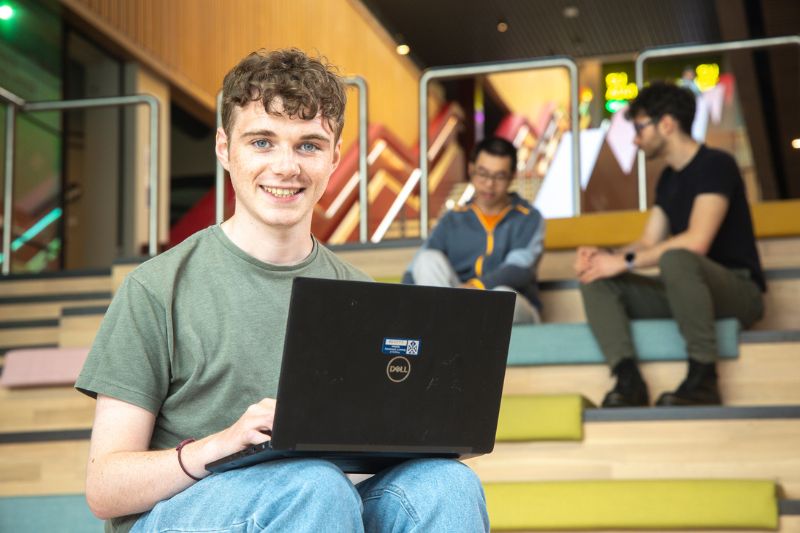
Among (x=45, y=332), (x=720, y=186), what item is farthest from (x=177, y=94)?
(x=720, y=186)

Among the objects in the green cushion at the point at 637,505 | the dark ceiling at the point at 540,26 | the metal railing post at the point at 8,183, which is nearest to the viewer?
the green cushion at the point at 637,505

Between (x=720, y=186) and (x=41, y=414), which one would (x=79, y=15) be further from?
(x=720, y=186)

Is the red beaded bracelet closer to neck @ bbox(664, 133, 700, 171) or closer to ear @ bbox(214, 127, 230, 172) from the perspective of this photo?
ear @ bbox(214, 127, 230, 172)

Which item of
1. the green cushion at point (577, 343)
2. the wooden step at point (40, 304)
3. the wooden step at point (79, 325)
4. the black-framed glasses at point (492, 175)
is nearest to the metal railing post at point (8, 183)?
the wooden step at point (40, 304)

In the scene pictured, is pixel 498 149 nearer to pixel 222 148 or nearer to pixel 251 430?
pixel 222 148

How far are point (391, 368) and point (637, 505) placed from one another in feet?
5.14

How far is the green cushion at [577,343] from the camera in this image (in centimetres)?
324

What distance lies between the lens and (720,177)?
3.43 m

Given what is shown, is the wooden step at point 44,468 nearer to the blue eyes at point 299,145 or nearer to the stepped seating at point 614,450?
the stepped seating at point 614,450

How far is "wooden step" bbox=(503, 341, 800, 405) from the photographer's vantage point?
314cm

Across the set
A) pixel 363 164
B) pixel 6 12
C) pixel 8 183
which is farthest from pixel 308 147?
pixel 6 12

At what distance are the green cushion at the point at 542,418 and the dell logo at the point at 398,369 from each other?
5.47 feet

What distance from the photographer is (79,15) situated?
7.50 m

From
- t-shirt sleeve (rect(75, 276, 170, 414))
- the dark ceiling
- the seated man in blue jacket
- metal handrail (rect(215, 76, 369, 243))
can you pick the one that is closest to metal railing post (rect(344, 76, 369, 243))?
metal handrail (rect(215, 76, 369, 243))
